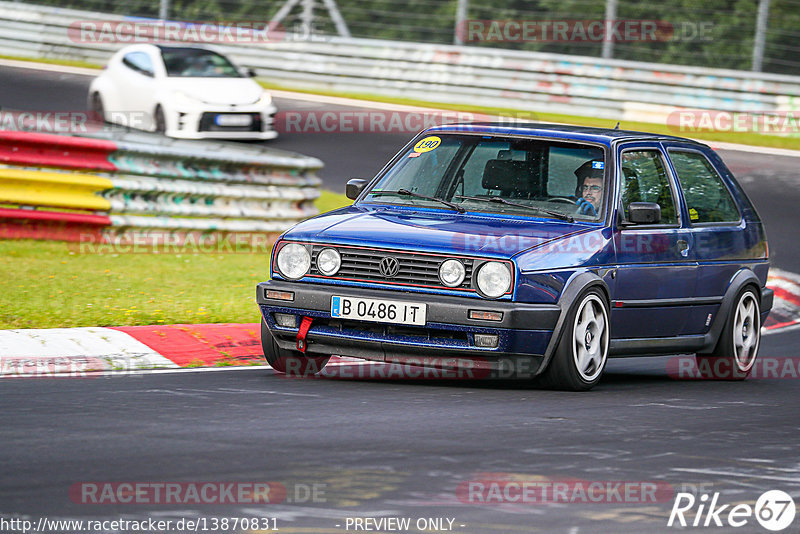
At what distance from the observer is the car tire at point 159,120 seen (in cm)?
2128

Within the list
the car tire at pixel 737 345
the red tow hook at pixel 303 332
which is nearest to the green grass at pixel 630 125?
the car tire at pixel 737 345

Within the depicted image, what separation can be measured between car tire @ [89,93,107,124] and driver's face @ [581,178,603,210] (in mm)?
14812

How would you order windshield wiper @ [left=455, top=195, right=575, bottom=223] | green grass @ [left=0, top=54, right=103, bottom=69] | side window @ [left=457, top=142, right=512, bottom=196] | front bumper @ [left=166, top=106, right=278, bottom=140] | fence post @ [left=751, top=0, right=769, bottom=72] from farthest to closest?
green grass @ [left=0, top=54, right=103, bottom=69], fence post @ [left=751, top=0, right=769, bottom=72], front bumper @ [left=166, top=106, right=278, bottom=140], side window @ [left=457, top=142, right=512, bottom=196], windshield wiper @ [left=455, top=195, right=575, bottom=223]

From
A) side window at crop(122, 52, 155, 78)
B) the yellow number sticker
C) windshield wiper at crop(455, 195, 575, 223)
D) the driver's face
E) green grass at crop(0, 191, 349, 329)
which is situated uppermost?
side window at crop(122, 52, 155, 78)

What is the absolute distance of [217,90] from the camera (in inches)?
848

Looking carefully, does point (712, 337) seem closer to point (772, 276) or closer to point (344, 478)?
point (344, 478)

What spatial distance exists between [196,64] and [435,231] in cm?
1512

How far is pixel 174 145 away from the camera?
47.0 ft

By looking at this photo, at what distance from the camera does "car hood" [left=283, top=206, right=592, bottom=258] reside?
7.87m

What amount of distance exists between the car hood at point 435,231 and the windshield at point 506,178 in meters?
0.24

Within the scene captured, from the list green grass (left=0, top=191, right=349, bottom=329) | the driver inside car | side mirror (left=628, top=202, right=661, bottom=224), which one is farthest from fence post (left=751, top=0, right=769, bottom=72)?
side mirror (left=628, top=202, right=661, bottom=224)

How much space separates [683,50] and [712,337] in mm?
18943

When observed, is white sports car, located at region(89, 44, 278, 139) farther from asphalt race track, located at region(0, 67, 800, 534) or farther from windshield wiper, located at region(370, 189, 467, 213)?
asphalt race track, located at region(0, 67, 800, 534)

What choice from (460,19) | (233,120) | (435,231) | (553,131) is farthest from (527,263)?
(460,19)
